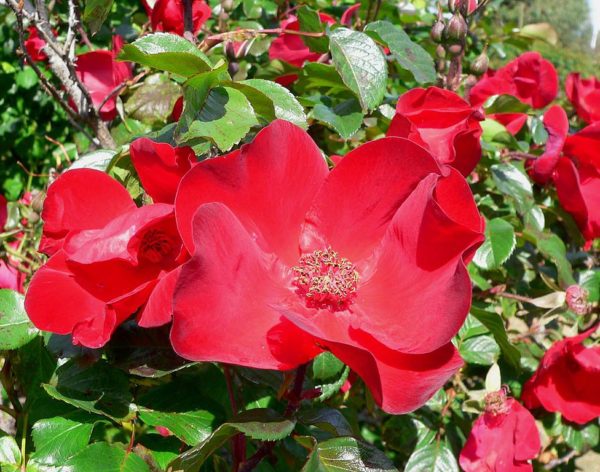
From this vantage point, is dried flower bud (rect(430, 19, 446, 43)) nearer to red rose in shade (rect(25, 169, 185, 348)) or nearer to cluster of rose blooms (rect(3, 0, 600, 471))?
cluster of rose blooms (rect(3, 0, 600, 471))

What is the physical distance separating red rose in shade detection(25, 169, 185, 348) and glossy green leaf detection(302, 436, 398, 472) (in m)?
0.20

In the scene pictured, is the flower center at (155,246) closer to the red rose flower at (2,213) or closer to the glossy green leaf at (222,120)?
the glossy green leaf at (222,120)

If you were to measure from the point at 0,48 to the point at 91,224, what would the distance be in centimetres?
249

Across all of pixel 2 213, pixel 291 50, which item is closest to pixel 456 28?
pixel 291 50

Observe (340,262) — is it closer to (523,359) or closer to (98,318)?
(98,318)

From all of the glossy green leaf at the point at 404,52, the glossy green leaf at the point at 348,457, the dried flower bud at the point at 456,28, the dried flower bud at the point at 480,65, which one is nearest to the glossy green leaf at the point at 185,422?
the glossy green leaf at the point at 348,457

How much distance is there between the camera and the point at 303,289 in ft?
2.10

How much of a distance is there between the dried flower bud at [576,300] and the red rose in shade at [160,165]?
2.28 feet

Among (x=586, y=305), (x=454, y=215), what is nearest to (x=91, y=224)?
(x=454, y=215)

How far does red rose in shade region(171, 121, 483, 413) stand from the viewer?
1.63 feet

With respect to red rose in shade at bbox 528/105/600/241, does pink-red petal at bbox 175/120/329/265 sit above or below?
above

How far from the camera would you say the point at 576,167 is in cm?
103

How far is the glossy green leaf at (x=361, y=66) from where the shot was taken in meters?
0.73

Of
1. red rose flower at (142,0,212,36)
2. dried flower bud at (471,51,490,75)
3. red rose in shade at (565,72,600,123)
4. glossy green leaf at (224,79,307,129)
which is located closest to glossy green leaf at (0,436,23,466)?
glossy green leaf at (224,79,307,129)
